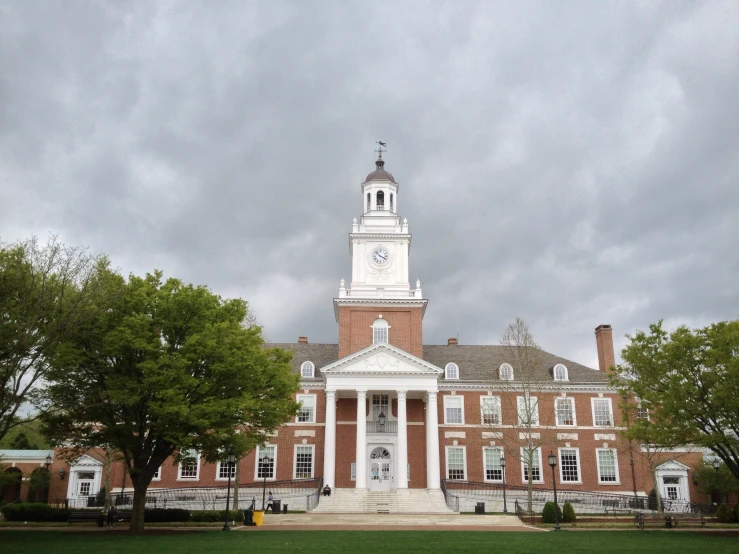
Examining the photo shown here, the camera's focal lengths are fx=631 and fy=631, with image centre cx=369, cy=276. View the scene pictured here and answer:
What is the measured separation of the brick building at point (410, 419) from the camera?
4250cm

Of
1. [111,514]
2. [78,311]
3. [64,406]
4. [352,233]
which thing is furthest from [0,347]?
[352,233]

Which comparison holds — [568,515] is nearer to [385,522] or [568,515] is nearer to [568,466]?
[385,522]

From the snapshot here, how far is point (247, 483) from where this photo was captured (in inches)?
1738

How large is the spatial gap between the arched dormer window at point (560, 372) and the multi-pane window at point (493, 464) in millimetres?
7145

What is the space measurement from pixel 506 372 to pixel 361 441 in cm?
1290

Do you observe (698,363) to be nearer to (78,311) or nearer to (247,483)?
(78,311)

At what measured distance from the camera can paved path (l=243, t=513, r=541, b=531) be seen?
2792 centimetres

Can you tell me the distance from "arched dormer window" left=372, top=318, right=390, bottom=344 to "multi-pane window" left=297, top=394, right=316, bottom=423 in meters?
6.35

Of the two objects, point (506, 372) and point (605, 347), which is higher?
point (605, 347)

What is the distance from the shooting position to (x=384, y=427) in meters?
44.3

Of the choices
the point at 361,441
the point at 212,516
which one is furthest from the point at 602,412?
the point at 212,516

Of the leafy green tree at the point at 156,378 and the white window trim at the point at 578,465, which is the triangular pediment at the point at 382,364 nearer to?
the white window trim at the point at 578,465

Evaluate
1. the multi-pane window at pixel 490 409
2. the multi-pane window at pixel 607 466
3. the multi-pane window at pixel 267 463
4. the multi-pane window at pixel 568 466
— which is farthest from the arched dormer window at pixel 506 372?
the multi-pane window at pixel 267 463

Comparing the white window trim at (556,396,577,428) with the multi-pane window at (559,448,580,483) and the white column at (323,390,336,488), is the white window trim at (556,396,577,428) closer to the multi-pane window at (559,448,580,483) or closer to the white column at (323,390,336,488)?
the multi-pane window at (559,448,580,483)
